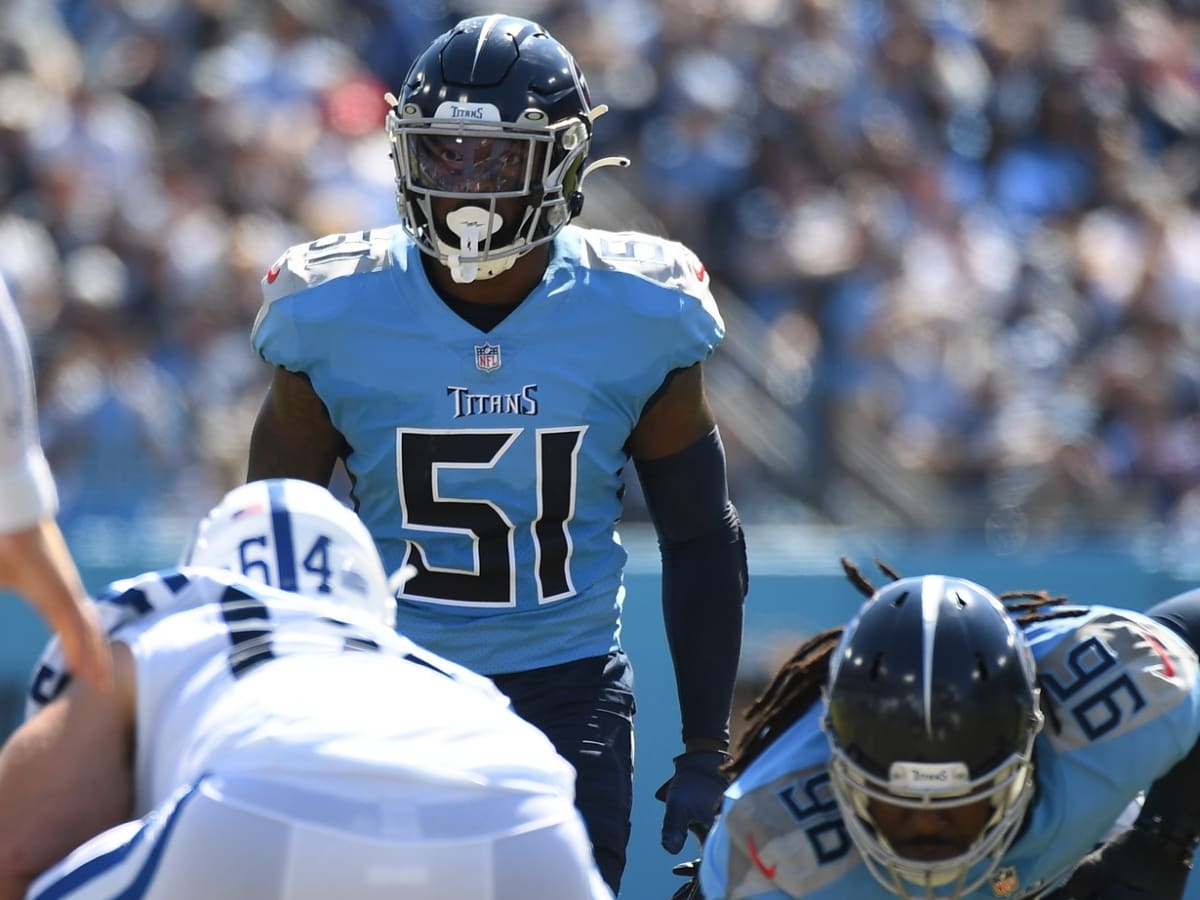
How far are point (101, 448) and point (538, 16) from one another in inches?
160

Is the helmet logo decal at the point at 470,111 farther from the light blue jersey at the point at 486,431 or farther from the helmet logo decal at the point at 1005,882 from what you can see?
the helmet logo decal at the point at 1005,882

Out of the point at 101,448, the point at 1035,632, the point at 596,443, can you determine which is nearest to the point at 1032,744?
the point at 1035,632

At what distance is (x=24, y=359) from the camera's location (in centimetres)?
233

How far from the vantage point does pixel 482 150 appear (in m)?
3.80

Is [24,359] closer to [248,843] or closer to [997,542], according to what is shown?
[248,843]

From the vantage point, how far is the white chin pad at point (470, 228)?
12.3ft

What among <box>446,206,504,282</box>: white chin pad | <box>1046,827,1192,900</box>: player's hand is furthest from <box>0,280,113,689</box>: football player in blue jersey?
<box>1046,827,1192,900</box>: player's hand

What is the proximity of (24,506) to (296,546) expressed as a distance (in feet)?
2.03

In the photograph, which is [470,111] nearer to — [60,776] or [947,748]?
[947,748]

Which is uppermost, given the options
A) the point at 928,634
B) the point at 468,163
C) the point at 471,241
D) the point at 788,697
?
the point at 468,163

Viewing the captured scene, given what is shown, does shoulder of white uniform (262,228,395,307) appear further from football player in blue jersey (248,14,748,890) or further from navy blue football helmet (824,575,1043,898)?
navy blue football helmet (824,575,1043,898)

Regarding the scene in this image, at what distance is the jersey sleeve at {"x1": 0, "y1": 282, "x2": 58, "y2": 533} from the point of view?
89.6 inches

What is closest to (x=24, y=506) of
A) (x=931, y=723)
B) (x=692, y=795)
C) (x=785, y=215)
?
(x=931, y=723)

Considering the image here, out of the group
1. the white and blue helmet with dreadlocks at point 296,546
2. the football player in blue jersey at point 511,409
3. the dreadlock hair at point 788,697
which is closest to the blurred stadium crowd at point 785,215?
the football player in blue jersey at point 511,409
